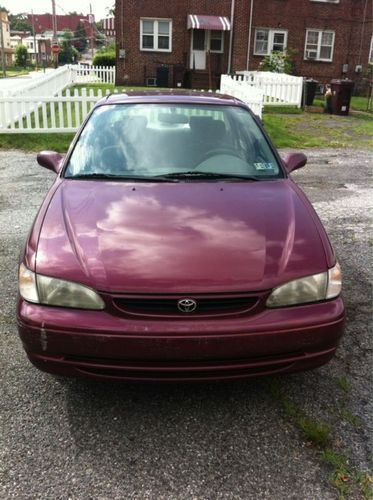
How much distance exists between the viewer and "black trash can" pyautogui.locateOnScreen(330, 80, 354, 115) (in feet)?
51.5

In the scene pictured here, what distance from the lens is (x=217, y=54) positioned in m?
24.9

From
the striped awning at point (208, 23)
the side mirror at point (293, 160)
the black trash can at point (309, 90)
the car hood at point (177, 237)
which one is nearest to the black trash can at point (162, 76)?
the striped awning at point (208, 23)

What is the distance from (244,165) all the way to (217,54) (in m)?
23.0

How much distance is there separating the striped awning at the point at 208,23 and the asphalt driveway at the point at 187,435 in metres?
22.1

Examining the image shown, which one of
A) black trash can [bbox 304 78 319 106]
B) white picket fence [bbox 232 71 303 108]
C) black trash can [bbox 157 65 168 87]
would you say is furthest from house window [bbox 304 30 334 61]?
white picket fence [bbox 232 71 303 108]

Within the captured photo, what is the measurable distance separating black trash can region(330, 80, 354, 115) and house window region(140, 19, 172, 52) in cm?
1102

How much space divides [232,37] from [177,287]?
24.2m

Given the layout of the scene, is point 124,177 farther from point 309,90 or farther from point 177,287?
point 309,90

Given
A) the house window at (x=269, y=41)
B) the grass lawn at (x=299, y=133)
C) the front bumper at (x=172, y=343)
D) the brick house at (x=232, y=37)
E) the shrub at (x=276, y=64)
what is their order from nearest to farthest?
the front bumper at (x=172, y=343) < the grass lawn at (x=299, y=133) < the shrub at (x=276, y=64) < the brick house at (x=232, y=37) < the house window at (x=269, y=41)

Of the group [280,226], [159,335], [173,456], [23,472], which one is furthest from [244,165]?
[23,472]

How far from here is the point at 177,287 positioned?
2428mm

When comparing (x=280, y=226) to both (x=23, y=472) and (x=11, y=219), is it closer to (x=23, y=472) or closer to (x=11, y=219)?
(x=23, y=472)

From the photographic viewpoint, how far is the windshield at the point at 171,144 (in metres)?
3.54

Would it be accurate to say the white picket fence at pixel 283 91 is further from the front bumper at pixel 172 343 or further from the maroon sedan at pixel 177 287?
the front bumper at pixel 172 343
